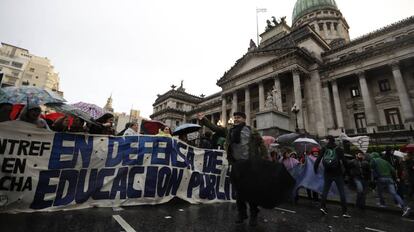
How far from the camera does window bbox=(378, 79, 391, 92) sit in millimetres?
24688

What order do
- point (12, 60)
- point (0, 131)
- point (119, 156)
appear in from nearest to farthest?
point (0, 131), point (119, 156), point (12, 60)

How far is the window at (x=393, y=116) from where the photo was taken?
23073 millimetres

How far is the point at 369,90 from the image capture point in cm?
2589

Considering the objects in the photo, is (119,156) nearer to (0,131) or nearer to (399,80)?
(0,131)

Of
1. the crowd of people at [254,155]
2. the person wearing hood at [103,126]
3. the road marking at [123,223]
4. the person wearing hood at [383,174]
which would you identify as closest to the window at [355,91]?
the crowd of people at [254,155]

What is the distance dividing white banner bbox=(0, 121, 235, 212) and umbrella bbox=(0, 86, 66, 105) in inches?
30.1

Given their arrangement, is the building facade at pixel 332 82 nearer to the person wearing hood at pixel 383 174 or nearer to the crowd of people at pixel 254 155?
the crowd of people at pixel 254 155

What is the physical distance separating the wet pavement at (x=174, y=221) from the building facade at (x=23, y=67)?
66494mm

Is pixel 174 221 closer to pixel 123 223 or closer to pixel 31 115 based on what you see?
pixel 123 223

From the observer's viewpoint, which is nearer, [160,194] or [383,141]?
[160,194]

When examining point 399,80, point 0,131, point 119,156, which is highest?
point 399,80

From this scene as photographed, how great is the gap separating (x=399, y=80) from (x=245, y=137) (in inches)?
1059

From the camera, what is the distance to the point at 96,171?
4.78m

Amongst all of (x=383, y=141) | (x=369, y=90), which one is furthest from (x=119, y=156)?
(x=369, y=90)
